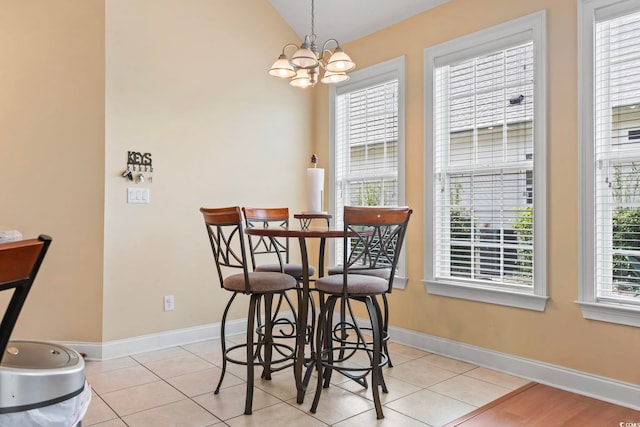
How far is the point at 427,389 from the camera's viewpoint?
2.72 m

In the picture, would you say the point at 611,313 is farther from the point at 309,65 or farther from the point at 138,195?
the point at 138,195

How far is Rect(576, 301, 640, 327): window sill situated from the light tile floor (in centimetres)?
62

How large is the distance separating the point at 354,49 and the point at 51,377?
3637mm

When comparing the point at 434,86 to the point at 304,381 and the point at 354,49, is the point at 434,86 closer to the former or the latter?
the point at 354,49

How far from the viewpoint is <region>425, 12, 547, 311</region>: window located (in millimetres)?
2875

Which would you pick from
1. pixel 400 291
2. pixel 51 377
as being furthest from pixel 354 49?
pixel 51 377

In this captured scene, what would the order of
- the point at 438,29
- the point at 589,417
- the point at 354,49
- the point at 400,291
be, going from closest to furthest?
1. the point at 589,417
2. the point at 438,29
3. the point at 400,291
4. the point at 354,49

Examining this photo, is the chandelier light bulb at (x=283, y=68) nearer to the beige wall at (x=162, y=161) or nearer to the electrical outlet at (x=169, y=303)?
the beige wall at (x=162, y=161)

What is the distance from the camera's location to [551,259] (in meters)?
2.79

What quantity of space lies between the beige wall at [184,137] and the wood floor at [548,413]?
90.3 inches

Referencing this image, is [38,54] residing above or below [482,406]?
above

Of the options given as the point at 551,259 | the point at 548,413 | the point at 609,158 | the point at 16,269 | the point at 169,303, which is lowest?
the point at 548,413

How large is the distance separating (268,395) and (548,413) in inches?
60.7

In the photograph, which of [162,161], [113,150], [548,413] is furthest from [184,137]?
[548,413]
